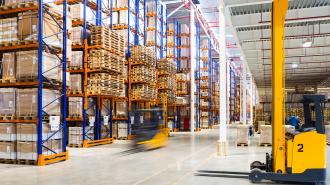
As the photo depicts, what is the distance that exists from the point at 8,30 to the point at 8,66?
3.41 ft

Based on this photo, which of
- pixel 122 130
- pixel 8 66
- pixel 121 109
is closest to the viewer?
pixel 8 66

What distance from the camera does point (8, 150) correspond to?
9547 mm

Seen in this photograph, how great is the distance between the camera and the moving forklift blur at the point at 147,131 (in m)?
12.9

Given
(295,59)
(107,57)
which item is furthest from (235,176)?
(295,59)

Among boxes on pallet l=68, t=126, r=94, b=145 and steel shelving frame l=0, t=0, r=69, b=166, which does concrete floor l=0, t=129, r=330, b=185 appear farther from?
boxes on pallet l=68, t=126, r=94, b=145

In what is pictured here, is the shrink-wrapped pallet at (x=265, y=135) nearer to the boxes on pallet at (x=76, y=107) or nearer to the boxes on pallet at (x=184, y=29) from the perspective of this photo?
the boxes on pallet at (x=76, y=107)

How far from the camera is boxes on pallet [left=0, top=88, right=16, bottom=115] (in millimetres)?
9641

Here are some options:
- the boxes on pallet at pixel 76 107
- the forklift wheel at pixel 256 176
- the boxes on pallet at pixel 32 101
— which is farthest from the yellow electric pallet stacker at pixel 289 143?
the boxes on pallet at pixel 76 107

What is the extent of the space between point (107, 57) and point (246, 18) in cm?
547

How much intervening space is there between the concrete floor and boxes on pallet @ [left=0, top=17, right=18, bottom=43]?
3.54 m

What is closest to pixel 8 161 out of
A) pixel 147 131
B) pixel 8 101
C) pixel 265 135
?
pixel 8 101

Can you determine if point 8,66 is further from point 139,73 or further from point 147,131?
point 139,73

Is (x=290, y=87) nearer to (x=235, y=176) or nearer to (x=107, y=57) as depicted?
(x=107, y=57)

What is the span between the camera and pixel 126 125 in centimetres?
1706
